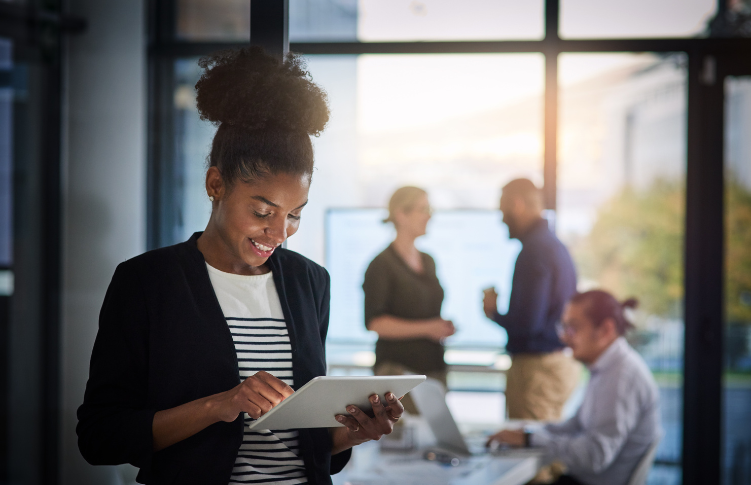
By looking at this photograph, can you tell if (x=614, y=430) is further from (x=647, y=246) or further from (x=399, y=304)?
(x=647, y=246)

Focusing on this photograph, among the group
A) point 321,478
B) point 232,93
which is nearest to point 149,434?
point 321,478

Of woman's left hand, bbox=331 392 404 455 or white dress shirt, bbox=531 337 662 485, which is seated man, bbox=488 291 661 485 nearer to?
white dress shirt, bbox=531 337 662 485

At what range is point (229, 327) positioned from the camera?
3.94 feet

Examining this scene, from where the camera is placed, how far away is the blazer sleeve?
3.65ft

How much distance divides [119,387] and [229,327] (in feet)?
0.67

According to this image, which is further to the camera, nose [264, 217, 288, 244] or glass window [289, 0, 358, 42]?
glass window [289, 0, 358, 42]

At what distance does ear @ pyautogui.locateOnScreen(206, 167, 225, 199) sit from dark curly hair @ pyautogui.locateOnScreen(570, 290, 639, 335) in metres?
1.90

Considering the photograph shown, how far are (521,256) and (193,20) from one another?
7.93 ft

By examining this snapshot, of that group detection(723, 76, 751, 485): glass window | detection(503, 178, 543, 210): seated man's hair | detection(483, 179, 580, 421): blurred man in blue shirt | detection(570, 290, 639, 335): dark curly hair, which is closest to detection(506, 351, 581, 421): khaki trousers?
detection(483, 179, 580, 421): blurred man in blue shirt

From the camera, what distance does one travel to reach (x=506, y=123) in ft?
13.2

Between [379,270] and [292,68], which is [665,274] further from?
[292,68]

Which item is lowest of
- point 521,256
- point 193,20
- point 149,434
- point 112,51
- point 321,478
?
point 321,478

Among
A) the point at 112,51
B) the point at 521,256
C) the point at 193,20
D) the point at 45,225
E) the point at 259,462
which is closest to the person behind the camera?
the point at 259,462

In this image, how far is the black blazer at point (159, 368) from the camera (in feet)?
3.68
